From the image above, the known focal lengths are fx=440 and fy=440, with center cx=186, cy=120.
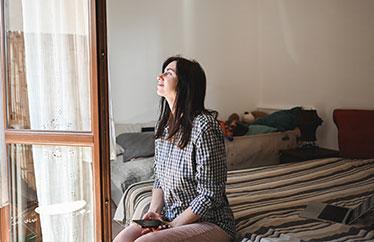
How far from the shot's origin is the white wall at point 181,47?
4.07 m

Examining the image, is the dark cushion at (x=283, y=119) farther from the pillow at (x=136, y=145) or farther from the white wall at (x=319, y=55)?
the pillow at (x=136, y=145)

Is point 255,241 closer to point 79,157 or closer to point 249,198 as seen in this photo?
point 249,198

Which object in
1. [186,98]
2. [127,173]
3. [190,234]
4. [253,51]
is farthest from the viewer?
[253,51]

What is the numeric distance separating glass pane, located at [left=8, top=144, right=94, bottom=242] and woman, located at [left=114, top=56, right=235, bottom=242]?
521 millimetres

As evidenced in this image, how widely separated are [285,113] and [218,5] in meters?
1.34

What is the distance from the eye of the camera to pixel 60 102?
2451 mm

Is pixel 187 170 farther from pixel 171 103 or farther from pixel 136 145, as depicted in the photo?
pixel 136 145

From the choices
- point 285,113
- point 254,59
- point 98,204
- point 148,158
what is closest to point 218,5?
point 254,59

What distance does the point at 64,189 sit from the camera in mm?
2531

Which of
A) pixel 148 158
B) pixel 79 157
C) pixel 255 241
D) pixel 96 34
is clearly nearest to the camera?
pixel 255 241

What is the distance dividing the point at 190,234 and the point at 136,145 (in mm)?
1810

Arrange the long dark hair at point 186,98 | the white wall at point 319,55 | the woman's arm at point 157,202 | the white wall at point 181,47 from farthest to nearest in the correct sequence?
1. the white wall at point 181,47
2. the white wall at point 319,55
3. the woman's arm at point 157,202
4. the long dark hair at point 186,98

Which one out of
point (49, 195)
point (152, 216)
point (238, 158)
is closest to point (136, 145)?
point (238, 158)

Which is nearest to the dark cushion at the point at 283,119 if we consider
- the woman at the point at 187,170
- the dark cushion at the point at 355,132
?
the dark cushion at the point at 355,132
